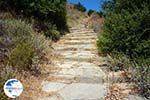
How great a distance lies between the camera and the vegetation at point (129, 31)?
8.85 meters

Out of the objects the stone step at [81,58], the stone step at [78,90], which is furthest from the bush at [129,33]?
the stone step at [78,90]

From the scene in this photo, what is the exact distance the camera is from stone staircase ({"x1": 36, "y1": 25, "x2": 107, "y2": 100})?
7.69m

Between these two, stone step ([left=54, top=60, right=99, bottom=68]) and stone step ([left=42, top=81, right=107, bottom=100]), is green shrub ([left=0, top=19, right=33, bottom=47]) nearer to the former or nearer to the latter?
stone step ([left=54, top=60, right=99, bottom=68])

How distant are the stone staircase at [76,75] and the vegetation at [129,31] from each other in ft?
2.51

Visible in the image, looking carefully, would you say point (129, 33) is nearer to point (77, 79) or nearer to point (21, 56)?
point (77, 79)

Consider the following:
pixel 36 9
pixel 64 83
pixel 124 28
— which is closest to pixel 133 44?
pixel 124 28

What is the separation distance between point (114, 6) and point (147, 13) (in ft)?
4.21

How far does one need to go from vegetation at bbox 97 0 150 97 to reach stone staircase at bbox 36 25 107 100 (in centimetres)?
76

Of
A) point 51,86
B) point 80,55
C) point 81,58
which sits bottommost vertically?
point 51,86

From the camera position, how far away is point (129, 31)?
9.17 metres

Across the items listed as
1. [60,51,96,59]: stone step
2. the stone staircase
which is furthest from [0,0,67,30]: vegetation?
[60,51,96,59]: stone step

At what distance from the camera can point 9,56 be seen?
341 inches

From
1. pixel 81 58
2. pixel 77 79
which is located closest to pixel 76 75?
pixel 77 79

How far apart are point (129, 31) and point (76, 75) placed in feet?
5.47
